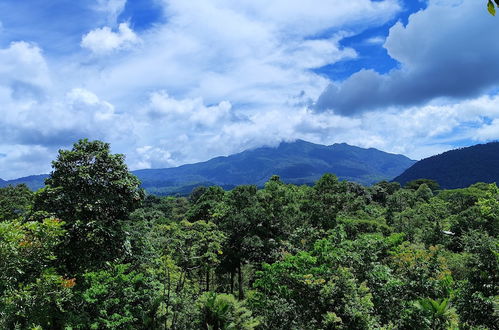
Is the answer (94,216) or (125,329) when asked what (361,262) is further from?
(94,216)

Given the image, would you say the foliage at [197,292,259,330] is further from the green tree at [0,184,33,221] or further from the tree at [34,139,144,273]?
the green tree at [0,184,33,221]

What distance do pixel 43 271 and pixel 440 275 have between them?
16.0 m

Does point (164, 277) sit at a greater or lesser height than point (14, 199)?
lesser

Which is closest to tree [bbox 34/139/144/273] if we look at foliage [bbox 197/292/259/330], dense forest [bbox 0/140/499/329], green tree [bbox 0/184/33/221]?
dense forest [bbox 0/140/499/329]

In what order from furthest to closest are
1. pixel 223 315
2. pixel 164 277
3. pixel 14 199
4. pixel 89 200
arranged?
pixel 14 199 → pixel 164 277 → pixel 223 315 → pixel 89 200

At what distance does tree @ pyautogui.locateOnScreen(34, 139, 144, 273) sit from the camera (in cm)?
1311

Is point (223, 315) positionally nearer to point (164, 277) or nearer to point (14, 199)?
point (164, 277)

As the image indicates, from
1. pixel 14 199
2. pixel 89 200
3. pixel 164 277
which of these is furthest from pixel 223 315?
pixel 14 199

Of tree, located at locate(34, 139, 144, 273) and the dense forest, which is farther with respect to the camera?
tree, located at locate(34, 139, 144, 273)

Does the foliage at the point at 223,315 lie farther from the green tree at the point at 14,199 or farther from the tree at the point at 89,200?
the green tree at the point at 14,199

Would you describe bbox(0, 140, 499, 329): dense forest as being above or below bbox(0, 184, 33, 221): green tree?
below

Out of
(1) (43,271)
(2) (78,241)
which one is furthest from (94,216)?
(1) (43,271)

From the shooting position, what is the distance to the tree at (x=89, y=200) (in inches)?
516

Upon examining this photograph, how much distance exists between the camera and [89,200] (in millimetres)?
13414
